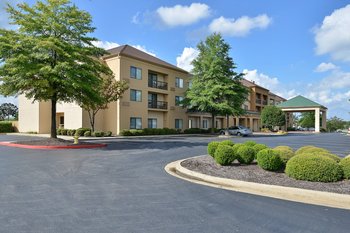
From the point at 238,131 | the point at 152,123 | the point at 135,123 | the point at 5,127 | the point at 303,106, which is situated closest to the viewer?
the point at 135,123

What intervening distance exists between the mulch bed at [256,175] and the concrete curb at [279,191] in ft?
1.63

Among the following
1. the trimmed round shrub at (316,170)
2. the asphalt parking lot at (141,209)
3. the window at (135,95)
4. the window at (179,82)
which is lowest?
the asphalt parking lot at (141,209)

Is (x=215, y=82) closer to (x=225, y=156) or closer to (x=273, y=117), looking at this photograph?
(x=273, y=117)

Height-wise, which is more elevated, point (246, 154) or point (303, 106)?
point (303, 106)

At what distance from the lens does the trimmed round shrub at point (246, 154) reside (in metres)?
10.5

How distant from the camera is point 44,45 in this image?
1683 cm

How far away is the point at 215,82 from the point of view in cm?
4053

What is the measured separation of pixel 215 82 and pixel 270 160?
105 feet

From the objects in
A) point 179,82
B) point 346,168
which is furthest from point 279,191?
point 179,82

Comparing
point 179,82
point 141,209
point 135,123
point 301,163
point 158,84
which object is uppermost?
point 179,82

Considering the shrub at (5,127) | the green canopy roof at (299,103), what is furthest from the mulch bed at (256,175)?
the green canopy roof at (299,103)

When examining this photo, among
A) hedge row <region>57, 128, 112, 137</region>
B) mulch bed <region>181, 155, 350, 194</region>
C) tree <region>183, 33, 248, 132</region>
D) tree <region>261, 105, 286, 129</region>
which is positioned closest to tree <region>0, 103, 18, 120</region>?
hedge row <region>57, 128, 112, 137</region>

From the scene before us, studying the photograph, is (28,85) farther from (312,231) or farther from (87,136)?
(312,231)

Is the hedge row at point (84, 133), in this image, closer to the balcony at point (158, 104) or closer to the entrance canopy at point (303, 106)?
the balcony at point (158, 104)
